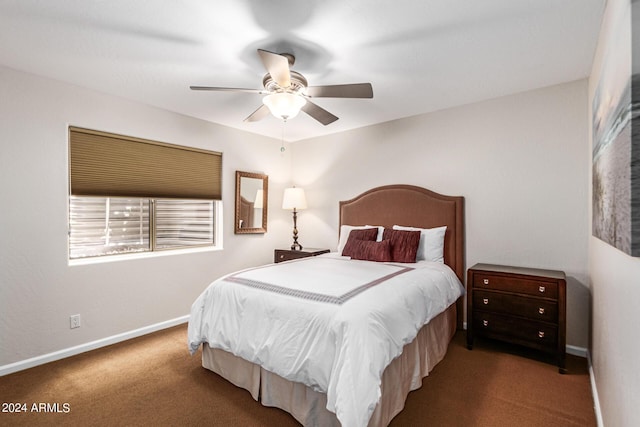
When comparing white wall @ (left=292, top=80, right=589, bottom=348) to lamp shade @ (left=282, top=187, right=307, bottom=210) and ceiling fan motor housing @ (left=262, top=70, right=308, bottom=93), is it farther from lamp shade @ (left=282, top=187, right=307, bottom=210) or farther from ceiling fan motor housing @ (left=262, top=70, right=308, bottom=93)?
ceiling fan motor housing @ (left=262, top=70, right=308, bottom=93)

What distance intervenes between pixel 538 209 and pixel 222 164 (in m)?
3.62

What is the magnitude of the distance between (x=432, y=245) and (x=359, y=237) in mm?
810

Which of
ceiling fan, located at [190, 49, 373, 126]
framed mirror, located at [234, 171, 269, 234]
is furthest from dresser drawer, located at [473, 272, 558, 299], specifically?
framed mirror, located at [234, 171, 269, 234]

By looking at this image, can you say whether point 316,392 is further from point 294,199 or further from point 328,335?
point 294,199

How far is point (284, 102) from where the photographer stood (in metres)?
2.35

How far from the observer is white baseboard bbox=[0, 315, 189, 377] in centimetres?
255

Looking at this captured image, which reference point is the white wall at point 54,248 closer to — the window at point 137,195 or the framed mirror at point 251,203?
the window at point 137,195

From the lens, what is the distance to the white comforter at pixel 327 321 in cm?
158

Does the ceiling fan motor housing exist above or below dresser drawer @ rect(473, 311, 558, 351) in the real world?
above

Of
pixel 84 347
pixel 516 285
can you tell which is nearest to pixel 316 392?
pixel 516 285

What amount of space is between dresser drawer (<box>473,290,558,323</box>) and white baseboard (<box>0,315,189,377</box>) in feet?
10.7

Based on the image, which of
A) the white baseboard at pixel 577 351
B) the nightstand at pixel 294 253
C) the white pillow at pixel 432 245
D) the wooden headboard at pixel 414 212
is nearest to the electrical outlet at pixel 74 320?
the nightstand at pixel 294 253

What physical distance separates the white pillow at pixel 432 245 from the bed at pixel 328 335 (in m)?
0.30

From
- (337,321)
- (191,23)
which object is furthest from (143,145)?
(337,321)
